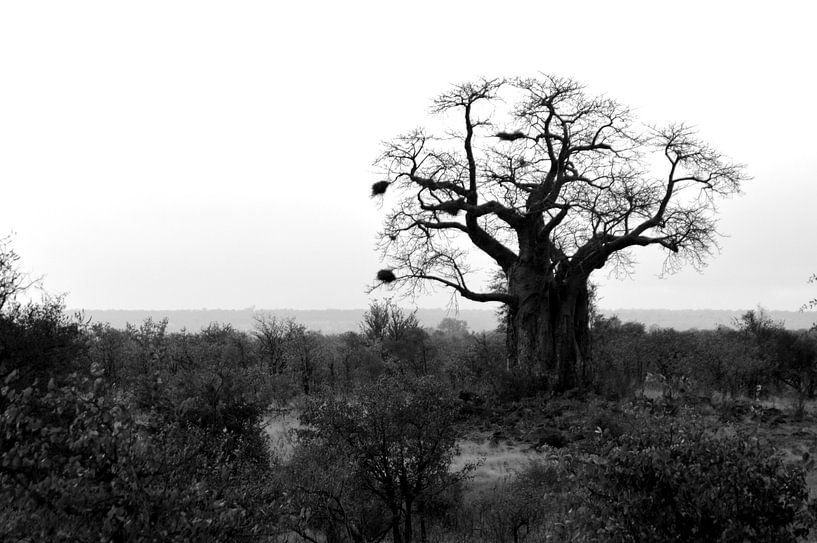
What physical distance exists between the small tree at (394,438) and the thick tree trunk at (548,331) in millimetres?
9163

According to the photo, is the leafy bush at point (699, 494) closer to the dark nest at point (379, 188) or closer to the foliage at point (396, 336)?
the dark nest at point (379, 188)

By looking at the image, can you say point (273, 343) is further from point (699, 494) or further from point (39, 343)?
point (699, 494)

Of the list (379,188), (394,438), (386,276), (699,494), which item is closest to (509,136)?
(379,188)

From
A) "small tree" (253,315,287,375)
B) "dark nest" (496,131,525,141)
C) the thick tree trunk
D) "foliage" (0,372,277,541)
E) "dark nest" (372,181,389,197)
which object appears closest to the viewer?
"foliage" (0,372,277,541)

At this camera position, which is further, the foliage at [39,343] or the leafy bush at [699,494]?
the foliage at [39,343]

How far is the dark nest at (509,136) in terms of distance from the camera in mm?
17288

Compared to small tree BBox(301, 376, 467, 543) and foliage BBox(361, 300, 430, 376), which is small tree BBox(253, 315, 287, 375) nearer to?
foliage BBox(361, 300, 430, 376)

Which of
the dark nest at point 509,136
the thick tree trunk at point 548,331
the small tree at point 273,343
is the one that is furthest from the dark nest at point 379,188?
the small tree at point 273,343

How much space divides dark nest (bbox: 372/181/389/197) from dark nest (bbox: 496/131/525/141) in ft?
12.3

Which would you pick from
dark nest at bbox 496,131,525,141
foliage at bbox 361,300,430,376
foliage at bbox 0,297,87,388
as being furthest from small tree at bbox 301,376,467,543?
foliage at bbox 361,300,430,376

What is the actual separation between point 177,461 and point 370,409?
335cm

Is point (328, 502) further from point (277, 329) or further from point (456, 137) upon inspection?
point (277, 329)

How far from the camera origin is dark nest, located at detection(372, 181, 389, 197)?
16.5 metres

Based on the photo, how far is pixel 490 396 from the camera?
16.0 metres
